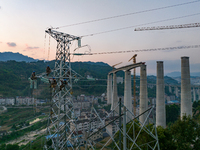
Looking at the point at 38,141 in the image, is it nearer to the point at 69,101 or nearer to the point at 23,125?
the point at 23,125

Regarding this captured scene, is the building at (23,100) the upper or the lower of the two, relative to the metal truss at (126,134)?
lower

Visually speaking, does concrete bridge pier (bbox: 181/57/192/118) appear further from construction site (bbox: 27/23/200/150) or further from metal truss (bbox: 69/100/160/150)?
metal truss (bbox: 69/100/160/150)

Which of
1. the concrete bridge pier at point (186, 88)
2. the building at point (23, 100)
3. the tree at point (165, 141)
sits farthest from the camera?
the building at point (23, 100)

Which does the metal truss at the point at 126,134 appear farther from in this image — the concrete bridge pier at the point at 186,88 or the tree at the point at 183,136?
the concrete bridge pier at the point at 186,88

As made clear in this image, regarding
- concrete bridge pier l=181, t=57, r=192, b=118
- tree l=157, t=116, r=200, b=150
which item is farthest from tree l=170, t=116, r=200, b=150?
concrete bridge pier l=181, t=57, r=192, b=118

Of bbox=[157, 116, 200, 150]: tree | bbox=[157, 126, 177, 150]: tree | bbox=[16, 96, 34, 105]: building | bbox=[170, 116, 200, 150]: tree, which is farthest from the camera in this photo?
bbox=[16, 96, 34, 105]: building

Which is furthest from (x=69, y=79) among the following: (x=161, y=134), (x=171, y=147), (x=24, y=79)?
(x=24, y=79)

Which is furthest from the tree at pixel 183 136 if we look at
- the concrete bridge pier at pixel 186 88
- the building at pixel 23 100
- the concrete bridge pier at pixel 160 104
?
the building at pixel 23 100

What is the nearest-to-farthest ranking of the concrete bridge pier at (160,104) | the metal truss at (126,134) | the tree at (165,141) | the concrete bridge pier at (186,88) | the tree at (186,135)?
the metal truss at (126,134), the tree at (186,135), the tree at (165,141), the concrete bridge pier at (186,88), the concrete bridge pier at (160,104)

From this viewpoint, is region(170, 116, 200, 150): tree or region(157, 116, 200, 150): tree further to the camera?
region(157, 116, 200, 150): tree

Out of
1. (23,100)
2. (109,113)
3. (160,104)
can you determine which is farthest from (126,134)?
(23,100)

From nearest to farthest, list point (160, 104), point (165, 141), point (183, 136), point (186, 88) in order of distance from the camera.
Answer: point (183, 136)
point (165, 141)
point (186, 88)
point (160, 104)

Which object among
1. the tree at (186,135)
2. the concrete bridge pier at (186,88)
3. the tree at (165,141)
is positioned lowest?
the tree at (165,141)

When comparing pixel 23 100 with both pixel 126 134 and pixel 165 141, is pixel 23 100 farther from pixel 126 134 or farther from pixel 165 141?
pixel 126 134
